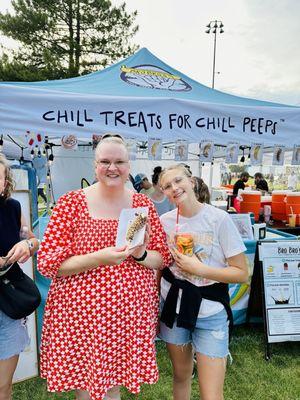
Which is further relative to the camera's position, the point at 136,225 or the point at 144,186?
the point at 144,186

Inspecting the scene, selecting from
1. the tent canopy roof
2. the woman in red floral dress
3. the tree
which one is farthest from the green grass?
the tree

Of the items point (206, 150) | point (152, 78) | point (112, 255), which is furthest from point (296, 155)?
point (112, 255)

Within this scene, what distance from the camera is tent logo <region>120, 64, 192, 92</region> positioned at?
13.3 feet

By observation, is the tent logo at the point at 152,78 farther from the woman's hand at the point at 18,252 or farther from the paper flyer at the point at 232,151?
the woman's hand at the point at 18,252

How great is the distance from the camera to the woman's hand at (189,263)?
1.63 metres

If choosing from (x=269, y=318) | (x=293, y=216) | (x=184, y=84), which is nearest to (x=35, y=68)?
(x=184, y=84)

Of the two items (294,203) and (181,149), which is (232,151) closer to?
(181,149)

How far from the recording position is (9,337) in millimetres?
1614

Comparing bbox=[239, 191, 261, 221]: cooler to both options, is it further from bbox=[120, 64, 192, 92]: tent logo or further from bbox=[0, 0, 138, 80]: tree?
bbox=[0, 0, 138, 80]: tree

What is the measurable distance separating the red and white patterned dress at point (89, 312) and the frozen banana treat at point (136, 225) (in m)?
0.10

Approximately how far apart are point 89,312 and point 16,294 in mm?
400

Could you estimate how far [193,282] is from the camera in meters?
1.73

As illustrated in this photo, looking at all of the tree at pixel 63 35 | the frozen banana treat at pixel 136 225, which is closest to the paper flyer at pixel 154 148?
the frozen banana treat at pixel 136 225

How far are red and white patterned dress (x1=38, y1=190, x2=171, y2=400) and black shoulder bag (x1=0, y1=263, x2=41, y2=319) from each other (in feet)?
0.45
